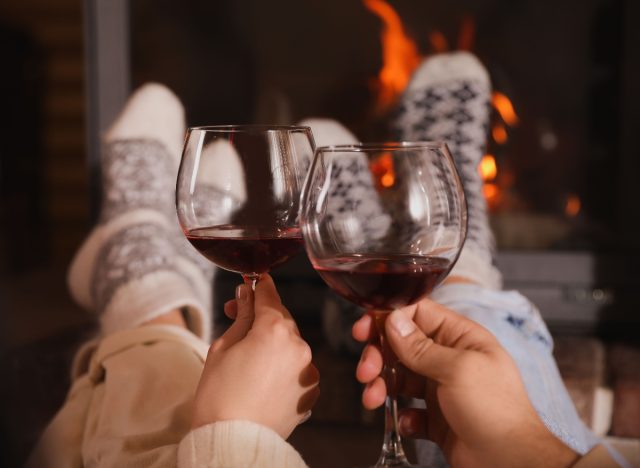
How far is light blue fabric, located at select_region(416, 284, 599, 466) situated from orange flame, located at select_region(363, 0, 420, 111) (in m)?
0.59

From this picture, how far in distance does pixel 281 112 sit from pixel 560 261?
593mm

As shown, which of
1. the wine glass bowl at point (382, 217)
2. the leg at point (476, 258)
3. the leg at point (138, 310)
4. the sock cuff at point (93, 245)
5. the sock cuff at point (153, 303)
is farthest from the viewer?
the sock cuff at point (93, 245)

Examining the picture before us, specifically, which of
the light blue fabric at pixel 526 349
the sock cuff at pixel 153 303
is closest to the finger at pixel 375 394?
the light blue fabric at pixel 526 349

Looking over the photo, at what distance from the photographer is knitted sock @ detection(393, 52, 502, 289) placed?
60.6 inches

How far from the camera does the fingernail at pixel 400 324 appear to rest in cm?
67

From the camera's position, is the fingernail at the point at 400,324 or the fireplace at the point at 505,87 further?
the fireplace at the point at 505,87

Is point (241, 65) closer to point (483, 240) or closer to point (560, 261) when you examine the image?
point (483, 240)

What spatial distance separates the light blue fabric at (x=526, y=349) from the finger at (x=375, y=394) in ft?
0.81

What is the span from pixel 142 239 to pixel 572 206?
2.63 ft

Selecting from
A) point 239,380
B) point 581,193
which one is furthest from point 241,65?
point 239,380

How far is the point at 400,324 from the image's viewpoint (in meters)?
0.67

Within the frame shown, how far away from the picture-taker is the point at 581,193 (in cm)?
157

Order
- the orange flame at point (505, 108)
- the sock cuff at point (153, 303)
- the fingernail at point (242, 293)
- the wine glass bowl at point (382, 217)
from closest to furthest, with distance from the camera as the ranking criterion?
1. the wine glass bowl at point (382, 217)
2. the fingernail at point (242, 293)
3. the sock cuff at point (153, 303)
4. the orange flame at point (505, 108)

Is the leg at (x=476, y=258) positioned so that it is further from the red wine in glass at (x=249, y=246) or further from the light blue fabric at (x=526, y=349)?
the red wine in glass at (x=249, y=246)
